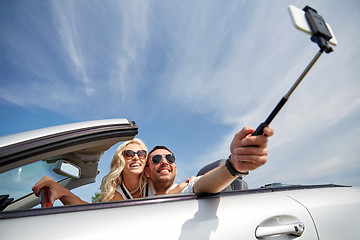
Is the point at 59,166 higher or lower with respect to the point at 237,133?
higher

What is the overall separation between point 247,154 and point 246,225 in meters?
0.45

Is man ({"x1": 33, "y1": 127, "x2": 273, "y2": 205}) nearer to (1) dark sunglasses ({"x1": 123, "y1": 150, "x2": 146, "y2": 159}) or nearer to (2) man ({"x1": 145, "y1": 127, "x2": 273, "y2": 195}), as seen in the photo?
(2) man ({"x1": 145, "y1": 127, "x2": 273, "y2": 195})

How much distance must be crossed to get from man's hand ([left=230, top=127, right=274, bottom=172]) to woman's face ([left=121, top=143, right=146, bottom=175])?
→ 1.65 metres

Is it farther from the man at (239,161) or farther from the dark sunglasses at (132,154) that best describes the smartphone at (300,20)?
the dark sunglasses at (132,154)

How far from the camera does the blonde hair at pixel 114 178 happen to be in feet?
7.72

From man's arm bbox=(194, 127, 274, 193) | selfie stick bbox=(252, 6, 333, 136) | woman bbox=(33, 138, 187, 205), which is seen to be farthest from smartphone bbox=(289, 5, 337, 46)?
woman bbox=(33, 138, 187, 205)

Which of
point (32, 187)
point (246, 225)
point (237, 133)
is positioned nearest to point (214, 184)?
point (246, 225)

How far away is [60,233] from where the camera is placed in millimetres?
957

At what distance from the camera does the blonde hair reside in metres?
2.35

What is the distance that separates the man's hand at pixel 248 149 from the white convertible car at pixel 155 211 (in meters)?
0.35

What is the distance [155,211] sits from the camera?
3.74 feet

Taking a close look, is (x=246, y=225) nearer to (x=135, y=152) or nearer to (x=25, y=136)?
(x=25, y=136)

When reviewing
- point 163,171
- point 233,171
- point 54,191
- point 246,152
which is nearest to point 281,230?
point 233,171

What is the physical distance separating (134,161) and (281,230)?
180 cm
